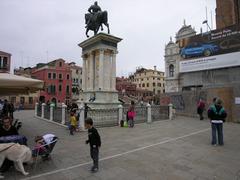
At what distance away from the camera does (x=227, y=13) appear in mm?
30484

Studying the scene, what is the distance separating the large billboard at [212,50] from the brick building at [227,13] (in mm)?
4372

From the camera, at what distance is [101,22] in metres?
16.7

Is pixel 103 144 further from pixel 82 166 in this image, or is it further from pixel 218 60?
pixel 218 60

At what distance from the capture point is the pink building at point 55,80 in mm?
48834

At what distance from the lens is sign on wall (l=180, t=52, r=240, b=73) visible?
1010 inches

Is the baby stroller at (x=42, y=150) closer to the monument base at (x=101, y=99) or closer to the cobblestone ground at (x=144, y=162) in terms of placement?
the cobblestone ground at (x=144, y=162)

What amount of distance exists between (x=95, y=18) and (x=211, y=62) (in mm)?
19907

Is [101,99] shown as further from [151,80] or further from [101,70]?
[151,80]

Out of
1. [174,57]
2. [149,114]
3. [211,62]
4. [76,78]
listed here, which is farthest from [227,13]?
[76,78]

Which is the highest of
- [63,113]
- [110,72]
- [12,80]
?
[110,72]

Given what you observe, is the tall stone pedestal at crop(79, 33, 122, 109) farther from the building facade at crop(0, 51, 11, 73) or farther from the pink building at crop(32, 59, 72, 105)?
the pink building at crop(32, 59, 72, 105)

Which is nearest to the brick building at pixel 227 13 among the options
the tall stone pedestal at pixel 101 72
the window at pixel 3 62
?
the tall stone pedestal at pixel 101 72

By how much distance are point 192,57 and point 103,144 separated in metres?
27.9

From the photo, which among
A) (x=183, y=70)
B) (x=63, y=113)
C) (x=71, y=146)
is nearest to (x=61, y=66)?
(x=183, y=70)
